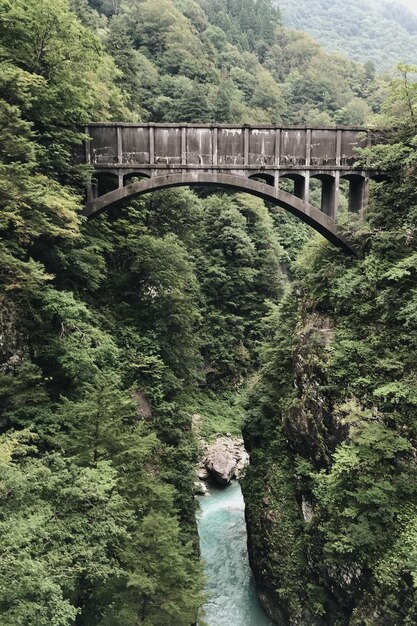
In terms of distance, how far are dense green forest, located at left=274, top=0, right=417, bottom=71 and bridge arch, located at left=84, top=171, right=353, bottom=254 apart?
459 feet

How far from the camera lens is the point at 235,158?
1603 cm

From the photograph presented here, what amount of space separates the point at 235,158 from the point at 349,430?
33.9 feet

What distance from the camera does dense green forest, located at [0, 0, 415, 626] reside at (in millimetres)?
7984

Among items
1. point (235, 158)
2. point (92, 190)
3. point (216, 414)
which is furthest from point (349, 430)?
point (216, 414)

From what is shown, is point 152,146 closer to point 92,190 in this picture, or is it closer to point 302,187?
point 92,190

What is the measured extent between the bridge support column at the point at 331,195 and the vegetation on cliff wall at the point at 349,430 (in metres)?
1.39

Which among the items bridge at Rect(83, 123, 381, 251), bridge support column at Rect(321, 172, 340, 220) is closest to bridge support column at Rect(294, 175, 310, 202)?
bridge at Rect(83, 123, 381, 251)

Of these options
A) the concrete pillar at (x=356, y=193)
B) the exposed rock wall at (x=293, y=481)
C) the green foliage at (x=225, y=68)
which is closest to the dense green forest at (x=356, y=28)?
the green foliage at (x=225, y=68)

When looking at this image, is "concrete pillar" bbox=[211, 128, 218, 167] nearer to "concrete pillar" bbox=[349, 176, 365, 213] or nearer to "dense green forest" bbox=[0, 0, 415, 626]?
"dense green forest" bbox=[0, 0, 415, 626]

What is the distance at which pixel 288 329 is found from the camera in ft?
56.5

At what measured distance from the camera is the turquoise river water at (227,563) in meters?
14.8

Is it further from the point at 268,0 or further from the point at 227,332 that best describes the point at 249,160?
the point at 268,0

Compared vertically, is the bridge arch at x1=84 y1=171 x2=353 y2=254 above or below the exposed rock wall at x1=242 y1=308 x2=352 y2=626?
above

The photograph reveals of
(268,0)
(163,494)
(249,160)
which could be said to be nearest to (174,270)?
(249,160)
